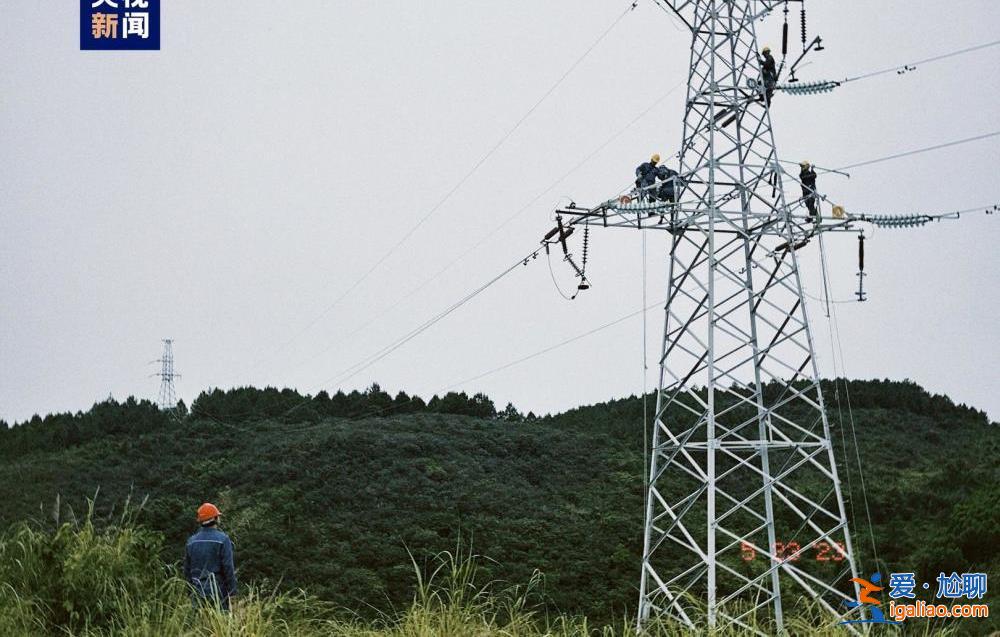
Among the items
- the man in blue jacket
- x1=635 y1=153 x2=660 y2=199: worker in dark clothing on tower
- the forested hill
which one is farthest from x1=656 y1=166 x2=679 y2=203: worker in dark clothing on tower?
the forested hill

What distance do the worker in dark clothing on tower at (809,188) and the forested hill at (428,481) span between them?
9089mm

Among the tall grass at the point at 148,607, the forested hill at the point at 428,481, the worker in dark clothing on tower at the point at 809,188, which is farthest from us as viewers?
the forested hill at the point at 428,481

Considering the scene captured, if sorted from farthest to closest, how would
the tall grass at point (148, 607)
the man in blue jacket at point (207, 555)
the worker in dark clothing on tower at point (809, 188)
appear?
the worker in dark clothing on tower at point (809, 188)
the man in blue jacket at point (207, 555)
the tall grass at point (148, 607)

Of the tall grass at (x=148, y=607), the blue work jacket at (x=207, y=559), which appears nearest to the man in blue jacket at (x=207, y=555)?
the blue work jacket at (x=207, y=559)

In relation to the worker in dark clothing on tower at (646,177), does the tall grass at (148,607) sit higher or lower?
lower

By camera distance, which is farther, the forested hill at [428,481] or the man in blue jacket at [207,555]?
the forested hill at [428,481]

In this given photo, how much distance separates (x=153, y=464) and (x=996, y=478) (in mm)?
24805

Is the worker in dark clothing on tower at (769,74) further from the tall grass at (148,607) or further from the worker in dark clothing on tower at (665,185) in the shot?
the tall grass at (148,607)

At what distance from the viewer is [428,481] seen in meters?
28.6

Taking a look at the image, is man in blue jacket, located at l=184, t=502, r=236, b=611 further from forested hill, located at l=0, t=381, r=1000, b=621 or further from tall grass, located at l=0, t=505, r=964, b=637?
forested hill, located at l=0, t=381, r=1000, b=621

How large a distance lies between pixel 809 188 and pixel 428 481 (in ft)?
55.3

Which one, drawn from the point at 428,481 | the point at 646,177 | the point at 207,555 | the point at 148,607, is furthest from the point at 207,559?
the point at 428,481

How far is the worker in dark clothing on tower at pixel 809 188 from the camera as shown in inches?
568

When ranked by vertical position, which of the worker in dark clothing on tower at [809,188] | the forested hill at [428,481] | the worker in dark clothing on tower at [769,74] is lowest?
the forested hill at [428,481]
